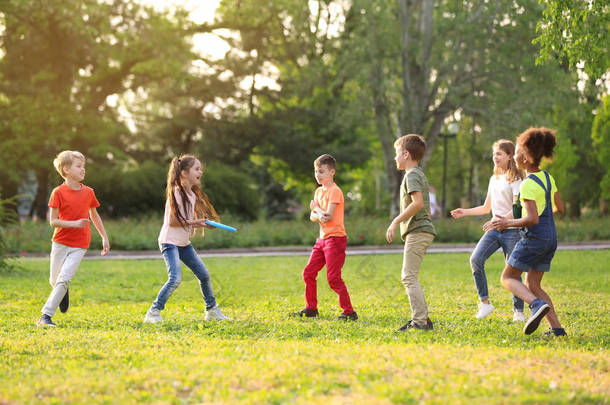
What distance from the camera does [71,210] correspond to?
7676 millimetres

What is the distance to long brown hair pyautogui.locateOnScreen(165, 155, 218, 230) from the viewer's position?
765cm

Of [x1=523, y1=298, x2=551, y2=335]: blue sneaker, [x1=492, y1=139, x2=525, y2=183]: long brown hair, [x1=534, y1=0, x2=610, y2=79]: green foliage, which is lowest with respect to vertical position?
[x1=523, y1=298, x2=551, y2=335]: blue sneaker

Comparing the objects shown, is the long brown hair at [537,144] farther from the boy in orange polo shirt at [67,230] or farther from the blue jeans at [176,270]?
the boy in orange polo shirt at [67,230]

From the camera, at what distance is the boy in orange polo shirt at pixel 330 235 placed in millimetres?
7734

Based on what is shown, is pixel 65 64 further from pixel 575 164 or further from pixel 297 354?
pixel 297 354

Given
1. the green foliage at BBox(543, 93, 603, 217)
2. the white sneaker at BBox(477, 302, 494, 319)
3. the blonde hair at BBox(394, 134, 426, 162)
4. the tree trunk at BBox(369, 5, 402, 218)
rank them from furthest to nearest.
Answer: the green foliage at BBox(543, 93, 603, 217) < the tree trunk at BBox(369, 5, 402, 218) < the white sneaker at BBox(477, 302, 494, 319) < the blonde hair at BBox(394, 134, 426, 162)

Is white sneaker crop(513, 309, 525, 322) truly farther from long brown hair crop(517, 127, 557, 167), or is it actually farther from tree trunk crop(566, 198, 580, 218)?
tree trunk crop(566, 198, 580, 218)

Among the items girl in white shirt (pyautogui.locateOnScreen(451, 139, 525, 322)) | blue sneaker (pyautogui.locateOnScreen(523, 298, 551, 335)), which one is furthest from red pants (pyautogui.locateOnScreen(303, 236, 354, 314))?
blue sneaker (pyautogui.locateOnScreen(523, 298, 551, 335))

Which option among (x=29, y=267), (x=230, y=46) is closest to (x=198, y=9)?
(x=230, y=46)

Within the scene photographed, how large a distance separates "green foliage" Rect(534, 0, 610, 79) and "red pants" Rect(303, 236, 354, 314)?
5054 millimetres

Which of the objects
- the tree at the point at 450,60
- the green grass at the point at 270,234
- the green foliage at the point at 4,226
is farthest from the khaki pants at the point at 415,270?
the tree at the point at 450,60

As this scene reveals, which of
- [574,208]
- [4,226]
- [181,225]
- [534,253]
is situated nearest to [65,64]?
[4,226]

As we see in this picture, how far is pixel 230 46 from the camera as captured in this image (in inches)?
1467

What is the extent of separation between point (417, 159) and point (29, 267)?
1140 centimetres
